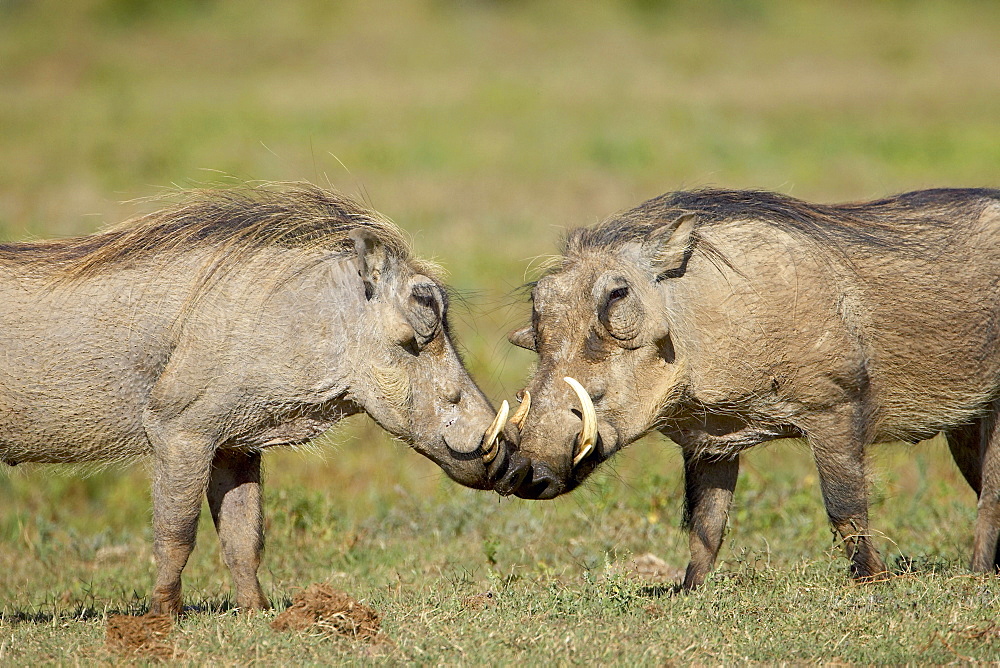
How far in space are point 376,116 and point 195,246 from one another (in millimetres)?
10935

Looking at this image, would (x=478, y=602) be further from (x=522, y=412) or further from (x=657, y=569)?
(x=657, y=569)

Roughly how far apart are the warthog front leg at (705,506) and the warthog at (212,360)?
33.2 inches

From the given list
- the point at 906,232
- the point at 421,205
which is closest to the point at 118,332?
the point at 906,232

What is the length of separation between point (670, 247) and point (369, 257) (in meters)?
1.00

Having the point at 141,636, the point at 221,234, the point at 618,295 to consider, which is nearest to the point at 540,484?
the point at 618,295

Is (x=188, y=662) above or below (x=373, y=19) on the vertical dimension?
below

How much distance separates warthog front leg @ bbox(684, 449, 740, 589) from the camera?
4.18m

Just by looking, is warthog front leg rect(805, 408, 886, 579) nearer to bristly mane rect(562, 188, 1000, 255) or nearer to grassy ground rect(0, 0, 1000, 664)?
grassy ground rect(0, 0, 1000, 664)

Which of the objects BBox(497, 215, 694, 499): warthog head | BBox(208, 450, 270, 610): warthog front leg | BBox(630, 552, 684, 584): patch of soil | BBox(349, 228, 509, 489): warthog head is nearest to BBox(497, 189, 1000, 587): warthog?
BBox(497, 215, 694, 499): warthog head

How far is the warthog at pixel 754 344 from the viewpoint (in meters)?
3.84

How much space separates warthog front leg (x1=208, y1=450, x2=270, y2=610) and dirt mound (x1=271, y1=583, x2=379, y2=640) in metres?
0.67

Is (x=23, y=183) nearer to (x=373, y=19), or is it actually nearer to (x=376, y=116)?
(x=376, y=116)

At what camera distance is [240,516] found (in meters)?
4.13

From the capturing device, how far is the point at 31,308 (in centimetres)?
392
